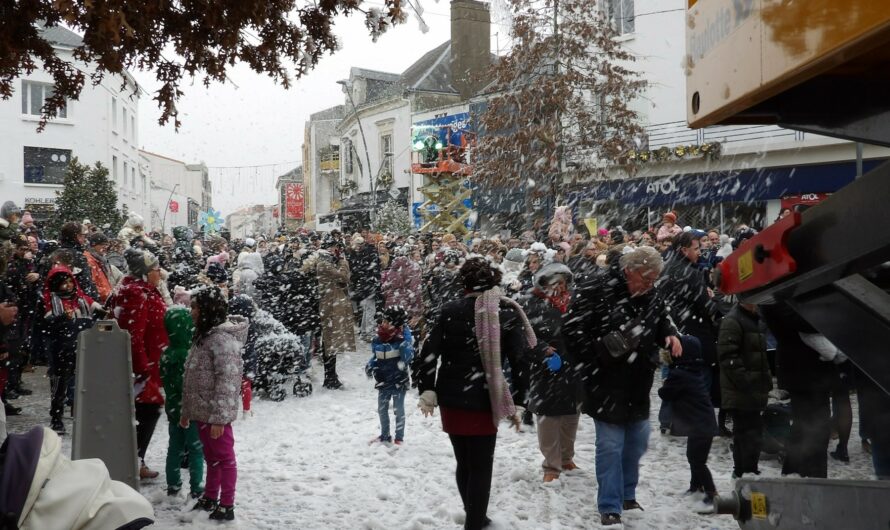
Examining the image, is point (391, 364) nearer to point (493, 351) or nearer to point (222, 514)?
point (222, 514)

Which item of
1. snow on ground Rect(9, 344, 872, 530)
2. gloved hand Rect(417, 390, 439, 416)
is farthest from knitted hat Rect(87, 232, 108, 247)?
gloved hand Rect(417, 390, 439, 416)

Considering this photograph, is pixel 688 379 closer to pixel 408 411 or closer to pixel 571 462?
pixel 571 462

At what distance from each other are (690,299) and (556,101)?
40.9 ft

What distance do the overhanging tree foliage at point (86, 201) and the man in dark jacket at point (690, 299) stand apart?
21.1 metres

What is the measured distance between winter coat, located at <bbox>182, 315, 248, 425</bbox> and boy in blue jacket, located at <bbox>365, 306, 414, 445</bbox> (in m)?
2.41

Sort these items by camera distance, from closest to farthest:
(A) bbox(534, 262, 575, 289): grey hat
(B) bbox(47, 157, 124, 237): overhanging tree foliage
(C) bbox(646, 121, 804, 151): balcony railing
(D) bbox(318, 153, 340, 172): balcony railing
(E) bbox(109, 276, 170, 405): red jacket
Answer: (E) bbox(109, 276, 170, 405): red jacket
(A) bbox(534, 262, 575, 289): grey hat
(C) bbox(646, 121, 804, 151): balcony railing
(B) bbox(47, 157, 124, 237): overhanging tree foliage
(D) bbox(318, 153, 340, 172): balcony railing

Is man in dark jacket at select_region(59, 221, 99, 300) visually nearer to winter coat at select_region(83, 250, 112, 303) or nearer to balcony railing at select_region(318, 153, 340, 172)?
winter coat at select_region(83, 250, 112, 303)

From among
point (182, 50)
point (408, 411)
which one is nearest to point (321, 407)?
point (408, 411)

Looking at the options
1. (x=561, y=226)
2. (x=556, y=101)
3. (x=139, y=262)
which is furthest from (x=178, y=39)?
(x=556, y=101)

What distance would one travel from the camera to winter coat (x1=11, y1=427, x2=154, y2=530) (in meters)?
1.95

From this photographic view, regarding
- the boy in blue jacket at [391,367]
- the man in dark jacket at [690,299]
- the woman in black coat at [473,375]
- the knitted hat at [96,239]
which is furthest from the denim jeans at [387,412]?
the knitted hat at [96,239]

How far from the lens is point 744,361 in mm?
6082

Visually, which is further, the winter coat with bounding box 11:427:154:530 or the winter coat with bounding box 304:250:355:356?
the winter coat with bounding box 304:250:355:356

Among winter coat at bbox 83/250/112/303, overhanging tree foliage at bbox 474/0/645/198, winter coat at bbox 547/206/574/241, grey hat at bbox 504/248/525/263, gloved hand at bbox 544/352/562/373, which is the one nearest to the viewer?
gloved hand at bbox 544/352/562/373
